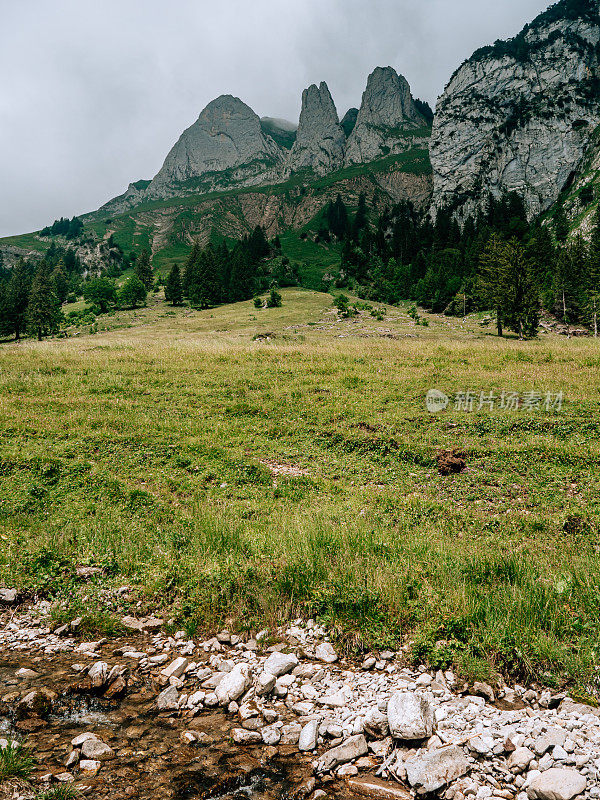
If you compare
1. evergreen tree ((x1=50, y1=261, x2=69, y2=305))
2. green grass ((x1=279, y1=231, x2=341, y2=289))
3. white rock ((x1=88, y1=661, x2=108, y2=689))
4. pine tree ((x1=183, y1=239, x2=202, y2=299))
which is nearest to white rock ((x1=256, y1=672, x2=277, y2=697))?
white rock ((x1=88, y1=661, x2=108, y2=689))

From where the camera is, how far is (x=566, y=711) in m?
4.48

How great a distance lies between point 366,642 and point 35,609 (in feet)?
18.6

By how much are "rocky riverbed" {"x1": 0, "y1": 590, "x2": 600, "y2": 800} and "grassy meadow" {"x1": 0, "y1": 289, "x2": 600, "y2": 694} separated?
562 millimetres

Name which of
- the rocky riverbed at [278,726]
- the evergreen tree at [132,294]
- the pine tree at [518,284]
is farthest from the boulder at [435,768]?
the evergreen tree at [132,294]

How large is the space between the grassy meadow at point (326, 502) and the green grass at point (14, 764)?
280 centimetres

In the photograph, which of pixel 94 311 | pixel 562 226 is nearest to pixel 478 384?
pixel 94 311

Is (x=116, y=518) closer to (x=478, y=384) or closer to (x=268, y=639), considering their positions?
(x=268, y=639)

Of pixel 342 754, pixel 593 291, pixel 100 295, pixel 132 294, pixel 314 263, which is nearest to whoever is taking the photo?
pixel 342 754

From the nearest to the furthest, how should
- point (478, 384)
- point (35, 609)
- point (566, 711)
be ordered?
point (566, 711) < point (35, 609) < point (478, 384)

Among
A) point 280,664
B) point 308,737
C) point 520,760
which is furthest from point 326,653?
point 520,760

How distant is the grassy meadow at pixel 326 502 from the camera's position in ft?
20.3

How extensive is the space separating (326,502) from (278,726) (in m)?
6.77

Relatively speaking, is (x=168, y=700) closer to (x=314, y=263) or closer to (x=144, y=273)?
(x=144, y=273)
